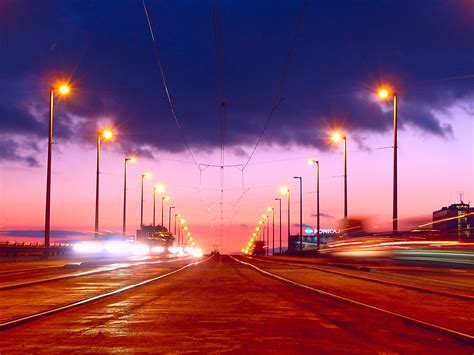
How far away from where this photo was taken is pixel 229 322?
12266mm

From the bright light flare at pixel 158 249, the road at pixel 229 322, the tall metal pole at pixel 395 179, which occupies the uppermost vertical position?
the tall metal pole at pixel 395 179

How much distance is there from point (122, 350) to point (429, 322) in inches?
238

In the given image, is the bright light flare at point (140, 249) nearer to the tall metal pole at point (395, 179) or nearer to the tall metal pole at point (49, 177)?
the tall metal pole at point (49, 177)

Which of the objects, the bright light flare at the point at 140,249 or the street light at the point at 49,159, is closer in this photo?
the street light at the point at 49,159

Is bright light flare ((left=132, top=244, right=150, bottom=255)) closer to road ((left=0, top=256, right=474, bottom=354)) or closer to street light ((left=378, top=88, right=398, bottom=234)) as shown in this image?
street light ((left=378, top=88, right=398, bottom=234))

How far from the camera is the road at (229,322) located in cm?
966

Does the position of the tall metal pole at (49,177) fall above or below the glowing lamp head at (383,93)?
below

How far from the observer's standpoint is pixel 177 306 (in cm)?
1533

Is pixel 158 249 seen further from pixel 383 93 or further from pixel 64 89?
pixel 383 93

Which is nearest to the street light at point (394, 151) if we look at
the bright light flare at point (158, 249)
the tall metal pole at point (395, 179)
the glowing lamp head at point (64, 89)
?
the tall metal pole at point (395, 179)

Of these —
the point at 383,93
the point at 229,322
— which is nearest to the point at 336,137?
the point at 383,93

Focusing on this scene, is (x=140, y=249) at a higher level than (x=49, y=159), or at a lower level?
lower

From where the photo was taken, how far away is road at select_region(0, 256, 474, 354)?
9.66 m

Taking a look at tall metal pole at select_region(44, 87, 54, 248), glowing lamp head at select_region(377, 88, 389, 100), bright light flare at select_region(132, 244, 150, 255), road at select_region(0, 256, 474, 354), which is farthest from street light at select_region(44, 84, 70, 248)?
bright light flare at select_region(132, 244, 150, 255)
